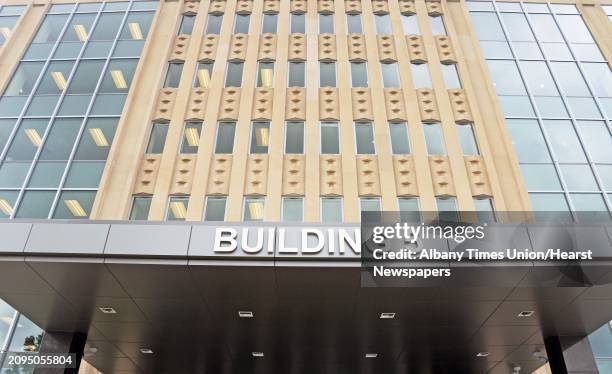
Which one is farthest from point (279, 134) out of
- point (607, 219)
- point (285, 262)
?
point (607, 219)

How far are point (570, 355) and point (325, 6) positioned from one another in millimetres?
17746

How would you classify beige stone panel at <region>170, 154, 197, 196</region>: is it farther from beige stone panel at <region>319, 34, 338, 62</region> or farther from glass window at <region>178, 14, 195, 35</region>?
glass window at <region>178, 14, 195, 35</region>

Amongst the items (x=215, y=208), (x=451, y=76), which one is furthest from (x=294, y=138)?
(x=451, y=76)

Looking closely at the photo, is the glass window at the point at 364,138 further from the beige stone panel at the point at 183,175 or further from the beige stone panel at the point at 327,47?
the beige stone panel at the point at 183,175

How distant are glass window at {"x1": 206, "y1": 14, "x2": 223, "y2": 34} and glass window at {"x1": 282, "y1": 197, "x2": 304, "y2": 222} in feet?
32.8

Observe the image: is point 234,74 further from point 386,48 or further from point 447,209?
point 447,209

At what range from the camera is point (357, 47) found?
69.1 feet

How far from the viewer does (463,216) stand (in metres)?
15.8

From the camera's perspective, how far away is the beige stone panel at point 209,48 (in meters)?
20.7

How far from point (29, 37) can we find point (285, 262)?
1900cm

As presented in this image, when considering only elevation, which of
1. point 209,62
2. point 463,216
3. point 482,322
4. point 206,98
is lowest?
point 482,322

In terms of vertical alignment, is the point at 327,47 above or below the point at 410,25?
below

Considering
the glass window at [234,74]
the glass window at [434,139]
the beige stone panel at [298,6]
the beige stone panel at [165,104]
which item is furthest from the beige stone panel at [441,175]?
the beige stone panel at [165,104]

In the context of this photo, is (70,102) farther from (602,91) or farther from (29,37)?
(602,91)
